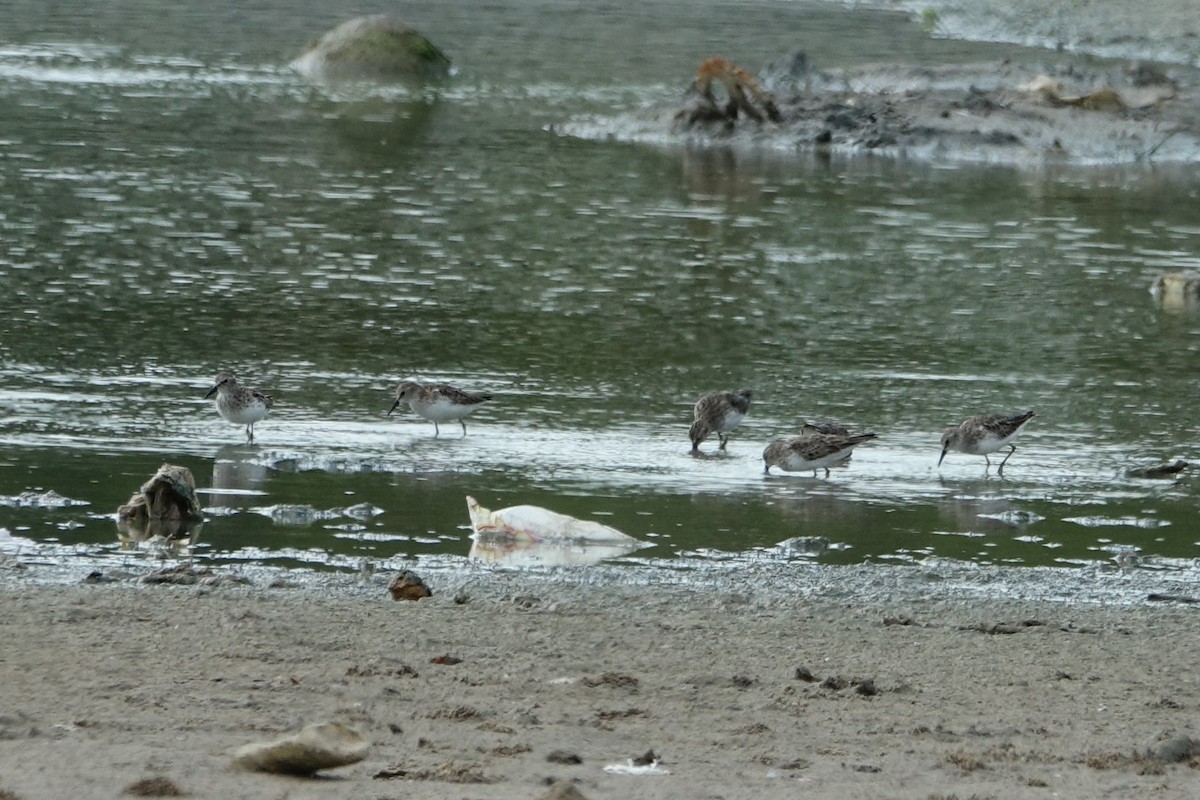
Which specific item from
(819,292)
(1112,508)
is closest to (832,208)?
(819,292)

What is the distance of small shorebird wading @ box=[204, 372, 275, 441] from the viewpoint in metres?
14.0

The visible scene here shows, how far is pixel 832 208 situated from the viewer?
27500mm

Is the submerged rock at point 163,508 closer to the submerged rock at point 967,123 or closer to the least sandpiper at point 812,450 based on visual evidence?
the least sandpiper at point 812,450

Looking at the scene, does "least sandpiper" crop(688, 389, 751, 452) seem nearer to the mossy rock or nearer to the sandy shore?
the sandy shore

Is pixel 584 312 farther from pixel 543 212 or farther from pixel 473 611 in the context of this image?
pixel 473 611

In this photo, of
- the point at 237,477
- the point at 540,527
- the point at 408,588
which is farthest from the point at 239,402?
the point at 408,588

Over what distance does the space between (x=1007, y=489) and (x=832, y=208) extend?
14.3 metres

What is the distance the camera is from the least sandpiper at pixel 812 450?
1337cm

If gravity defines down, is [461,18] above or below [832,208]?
above

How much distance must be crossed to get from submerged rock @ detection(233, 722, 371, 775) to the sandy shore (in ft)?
0.20

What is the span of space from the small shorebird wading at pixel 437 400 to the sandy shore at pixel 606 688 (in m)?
3.77

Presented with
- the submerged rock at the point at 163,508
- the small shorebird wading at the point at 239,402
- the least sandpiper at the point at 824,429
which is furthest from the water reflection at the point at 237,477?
the least sandpiper at the point at 824,429

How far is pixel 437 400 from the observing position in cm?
1450

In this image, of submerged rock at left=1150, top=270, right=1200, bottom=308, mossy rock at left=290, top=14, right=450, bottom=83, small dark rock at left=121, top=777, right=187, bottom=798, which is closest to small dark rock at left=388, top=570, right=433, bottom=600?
small dark rock at left=121, top=777, right=187, bottom=798
